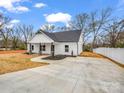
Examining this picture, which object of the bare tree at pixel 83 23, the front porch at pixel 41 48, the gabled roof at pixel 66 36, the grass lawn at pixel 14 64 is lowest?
the grass lawn at pixel 14 64

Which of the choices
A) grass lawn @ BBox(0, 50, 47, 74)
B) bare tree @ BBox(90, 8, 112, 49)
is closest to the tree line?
bare tree @ BBox(90, 8, 112, 49)

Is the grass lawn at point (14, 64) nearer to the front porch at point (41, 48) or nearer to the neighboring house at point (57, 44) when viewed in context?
the neighboring house at point (57, 44)

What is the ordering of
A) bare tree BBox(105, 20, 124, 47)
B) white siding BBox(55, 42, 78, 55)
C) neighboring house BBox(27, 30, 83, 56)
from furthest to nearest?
bare tree BBox(105, 20, 124, 47) → neighboring house BBox(27, 30, 83, 56) → white siding BBox(55, 42, 78, 55)

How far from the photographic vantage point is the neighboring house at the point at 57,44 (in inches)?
977

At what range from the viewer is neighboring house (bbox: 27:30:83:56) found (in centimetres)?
2482

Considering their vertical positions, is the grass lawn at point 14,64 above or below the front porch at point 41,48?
below

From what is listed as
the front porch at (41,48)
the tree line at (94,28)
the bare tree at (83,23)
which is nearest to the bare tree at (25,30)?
the tree line at (94,28)

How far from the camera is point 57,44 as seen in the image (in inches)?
1025

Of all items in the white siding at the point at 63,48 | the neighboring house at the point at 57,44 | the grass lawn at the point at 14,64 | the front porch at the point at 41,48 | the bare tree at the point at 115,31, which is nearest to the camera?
the grass lawn at the point at 14,64

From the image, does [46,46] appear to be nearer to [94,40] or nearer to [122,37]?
[122,37]

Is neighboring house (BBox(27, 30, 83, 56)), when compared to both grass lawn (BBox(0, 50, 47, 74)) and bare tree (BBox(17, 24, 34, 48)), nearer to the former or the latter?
grass lawn (BBox(0, 50, 47, 74))

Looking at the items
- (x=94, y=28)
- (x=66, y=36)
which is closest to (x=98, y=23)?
(x=94, y=28)

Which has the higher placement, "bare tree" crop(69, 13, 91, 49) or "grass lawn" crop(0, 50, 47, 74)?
"bare tree" crop(69, 13, 91, 49)

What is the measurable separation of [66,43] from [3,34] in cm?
3222
